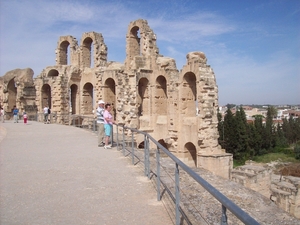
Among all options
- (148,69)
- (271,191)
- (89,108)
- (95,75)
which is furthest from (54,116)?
(271,191)

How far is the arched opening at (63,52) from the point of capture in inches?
973

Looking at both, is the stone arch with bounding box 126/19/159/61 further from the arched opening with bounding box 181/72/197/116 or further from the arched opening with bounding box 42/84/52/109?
the arched opening with bounding box 42/84/52/109

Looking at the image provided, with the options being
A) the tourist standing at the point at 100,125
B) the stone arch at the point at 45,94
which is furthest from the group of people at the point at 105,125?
the stone arch at the point at 45,94

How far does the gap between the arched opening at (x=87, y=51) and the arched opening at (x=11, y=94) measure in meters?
9.06

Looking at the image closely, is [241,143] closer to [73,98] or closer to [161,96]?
[161,96]

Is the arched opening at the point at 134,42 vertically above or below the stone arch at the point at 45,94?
above

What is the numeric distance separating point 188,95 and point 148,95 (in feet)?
12.8

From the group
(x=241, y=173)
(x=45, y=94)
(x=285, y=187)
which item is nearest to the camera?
(x=241, y=173)

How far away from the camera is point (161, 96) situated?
2030 cm

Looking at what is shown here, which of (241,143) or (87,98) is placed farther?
(241,143)

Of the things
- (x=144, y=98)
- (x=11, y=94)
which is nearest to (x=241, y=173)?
(x=144, y=98)

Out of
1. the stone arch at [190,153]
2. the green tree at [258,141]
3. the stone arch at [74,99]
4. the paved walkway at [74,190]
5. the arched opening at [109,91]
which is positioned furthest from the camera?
the green tree at [258,141]

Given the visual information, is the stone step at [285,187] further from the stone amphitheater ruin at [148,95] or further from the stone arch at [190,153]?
the stone arch at [190,153]

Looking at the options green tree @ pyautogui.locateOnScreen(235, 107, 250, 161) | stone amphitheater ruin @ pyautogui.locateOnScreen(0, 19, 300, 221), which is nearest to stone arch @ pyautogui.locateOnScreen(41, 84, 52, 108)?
stone amphitheater ruin @ pyautogui.locateOnScreen(0, 19, 300, 221)
